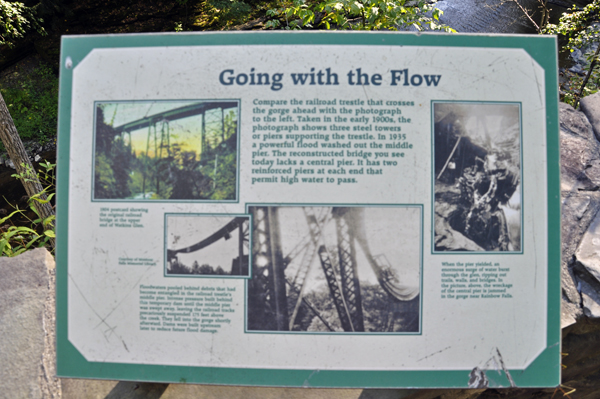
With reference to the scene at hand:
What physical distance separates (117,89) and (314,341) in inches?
48.6

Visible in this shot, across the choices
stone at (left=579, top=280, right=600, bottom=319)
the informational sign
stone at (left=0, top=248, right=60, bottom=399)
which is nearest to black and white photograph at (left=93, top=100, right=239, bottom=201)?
the informational sign

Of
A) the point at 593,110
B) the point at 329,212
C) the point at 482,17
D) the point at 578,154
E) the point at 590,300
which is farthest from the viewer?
the point at 482,17

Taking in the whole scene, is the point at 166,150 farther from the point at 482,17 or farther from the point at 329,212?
the point at 482,17

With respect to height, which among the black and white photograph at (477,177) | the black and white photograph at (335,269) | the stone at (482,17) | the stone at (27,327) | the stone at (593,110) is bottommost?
the stone at (27,327)

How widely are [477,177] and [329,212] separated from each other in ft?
1.89

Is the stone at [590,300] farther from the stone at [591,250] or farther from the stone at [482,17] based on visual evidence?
the stone at [482,17]

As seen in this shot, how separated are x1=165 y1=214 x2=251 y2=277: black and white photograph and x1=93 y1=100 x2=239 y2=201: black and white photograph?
9 centimetres

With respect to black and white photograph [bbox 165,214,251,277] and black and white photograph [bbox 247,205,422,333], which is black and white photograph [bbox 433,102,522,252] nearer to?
black and white photograph [bbox 247,205,422,333]

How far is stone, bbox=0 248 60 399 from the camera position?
1.69m

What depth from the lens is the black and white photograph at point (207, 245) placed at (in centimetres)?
134

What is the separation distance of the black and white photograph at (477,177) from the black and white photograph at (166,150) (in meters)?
0.79

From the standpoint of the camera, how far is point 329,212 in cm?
134

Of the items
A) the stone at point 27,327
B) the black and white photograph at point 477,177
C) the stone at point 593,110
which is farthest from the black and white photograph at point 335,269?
the stone at point 593,110

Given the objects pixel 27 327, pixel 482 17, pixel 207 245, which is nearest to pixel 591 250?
pixel 207 245
